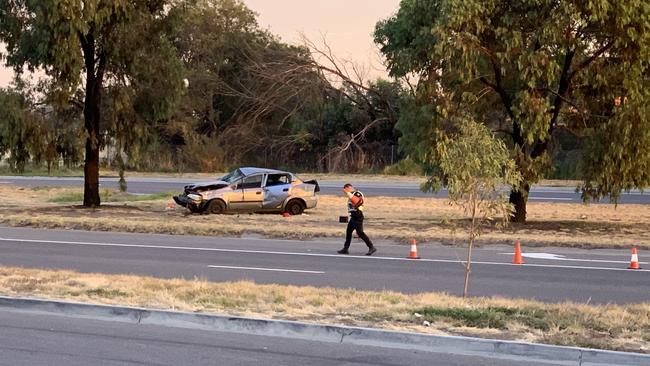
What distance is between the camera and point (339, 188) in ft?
147


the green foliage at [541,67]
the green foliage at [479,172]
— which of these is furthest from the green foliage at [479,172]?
the green foliage at [541,67]

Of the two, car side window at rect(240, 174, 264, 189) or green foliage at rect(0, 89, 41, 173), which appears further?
car side window at rect(240, 174, 264, 189)

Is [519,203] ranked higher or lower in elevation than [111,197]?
higher

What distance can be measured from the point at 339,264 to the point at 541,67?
30.9 ft

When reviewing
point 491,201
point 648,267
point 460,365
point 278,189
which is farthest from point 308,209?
point 460,365

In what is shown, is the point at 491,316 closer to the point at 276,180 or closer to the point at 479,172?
the point at 479,172

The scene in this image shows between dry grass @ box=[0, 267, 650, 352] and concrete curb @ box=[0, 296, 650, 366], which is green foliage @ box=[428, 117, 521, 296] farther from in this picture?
concrete curb @ box=[0, 296, 650, 366]

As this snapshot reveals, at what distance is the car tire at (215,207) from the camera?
29.5 m

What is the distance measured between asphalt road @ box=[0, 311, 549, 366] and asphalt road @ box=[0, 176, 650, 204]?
3095 centimetres

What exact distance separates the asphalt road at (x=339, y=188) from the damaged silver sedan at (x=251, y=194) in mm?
11285

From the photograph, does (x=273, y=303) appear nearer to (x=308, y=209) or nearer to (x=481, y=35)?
(x=481, y=35)

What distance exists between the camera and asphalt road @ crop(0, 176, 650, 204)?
4059 centimetres

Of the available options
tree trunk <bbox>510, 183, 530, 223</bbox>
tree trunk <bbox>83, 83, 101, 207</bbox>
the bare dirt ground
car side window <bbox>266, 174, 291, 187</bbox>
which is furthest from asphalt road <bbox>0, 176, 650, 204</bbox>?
tree trunk <bbox>83, 83, 101, 207</bbox>

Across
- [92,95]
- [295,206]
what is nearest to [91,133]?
[92,95]
